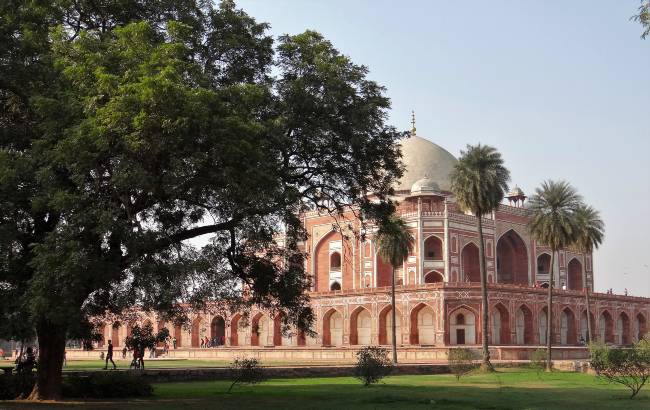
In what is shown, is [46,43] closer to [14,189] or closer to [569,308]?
[14,189]

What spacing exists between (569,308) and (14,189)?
5151 cm

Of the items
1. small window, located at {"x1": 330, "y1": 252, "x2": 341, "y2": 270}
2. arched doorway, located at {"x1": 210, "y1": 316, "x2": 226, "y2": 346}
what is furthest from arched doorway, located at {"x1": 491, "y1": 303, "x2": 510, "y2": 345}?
arched doorway, located at {"x1": 210, "y1": 316, "x2": 226, "y2": 346}

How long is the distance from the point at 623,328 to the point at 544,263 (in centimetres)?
883

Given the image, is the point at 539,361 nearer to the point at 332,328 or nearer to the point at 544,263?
the point at 332,328

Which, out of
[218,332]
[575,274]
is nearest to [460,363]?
[218,332]

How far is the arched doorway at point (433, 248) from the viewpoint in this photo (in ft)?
196

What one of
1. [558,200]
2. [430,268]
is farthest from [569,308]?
[558,200]

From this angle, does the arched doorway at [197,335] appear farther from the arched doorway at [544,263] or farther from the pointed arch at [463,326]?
the arched doorway at [544,263]

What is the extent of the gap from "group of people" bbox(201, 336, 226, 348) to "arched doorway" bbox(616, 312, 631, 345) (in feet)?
113

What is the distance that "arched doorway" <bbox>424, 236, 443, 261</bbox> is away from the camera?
5975cm

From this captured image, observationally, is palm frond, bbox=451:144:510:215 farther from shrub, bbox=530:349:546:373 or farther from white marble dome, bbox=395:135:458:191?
white marble dome, bbox=395:135:458:191

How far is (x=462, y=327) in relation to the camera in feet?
173

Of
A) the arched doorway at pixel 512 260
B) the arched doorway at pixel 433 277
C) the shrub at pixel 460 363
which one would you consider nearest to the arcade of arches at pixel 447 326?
the arched doorway at pixel 433 277

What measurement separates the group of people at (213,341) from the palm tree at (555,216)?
107ft
